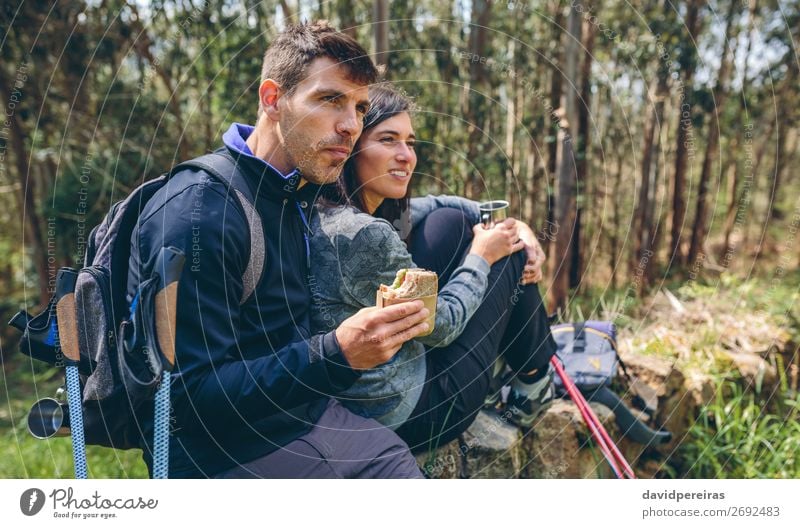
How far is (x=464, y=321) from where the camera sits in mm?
1608

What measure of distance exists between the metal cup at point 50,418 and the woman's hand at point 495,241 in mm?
1030

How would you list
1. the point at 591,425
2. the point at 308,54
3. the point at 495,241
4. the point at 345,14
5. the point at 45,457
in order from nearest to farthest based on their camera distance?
the point at 308,54, the point at 495,241, the point at 591,425, the point at 45,457, the point at 345,14

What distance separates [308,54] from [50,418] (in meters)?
0.97

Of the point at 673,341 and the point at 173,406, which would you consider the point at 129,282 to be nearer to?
the point at 173,406

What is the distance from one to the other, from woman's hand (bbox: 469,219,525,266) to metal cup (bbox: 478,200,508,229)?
0.02 meters

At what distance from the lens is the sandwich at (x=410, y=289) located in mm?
1397

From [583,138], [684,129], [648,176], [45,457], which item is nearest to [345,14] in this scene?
[583,138]

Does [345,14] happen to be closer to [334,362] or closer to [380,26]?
[380,26]

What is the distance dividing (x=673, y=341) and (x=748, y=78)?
456 cm

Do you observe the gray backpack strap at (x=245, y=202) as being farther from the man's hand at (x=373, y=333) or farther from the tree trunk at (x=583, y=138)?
the tree trunk at (x=583, y=138)

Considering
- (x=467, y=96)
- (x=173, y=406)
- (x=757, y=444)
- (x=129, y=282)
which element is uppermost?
(x=467, y=96)

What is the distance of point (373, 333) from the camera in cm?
135
